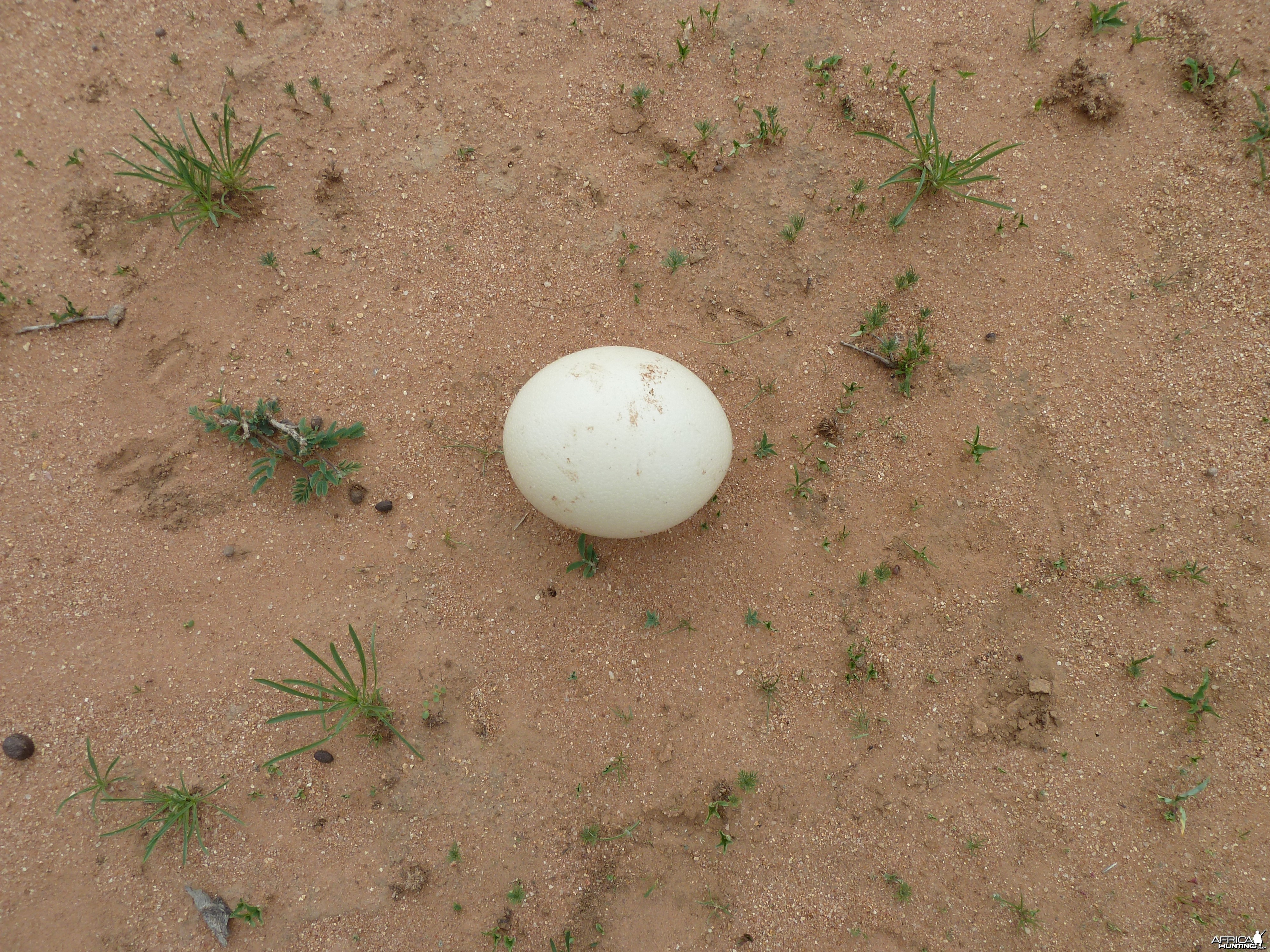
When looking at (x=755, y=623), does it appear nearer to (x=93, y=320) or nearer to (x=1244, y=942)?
(x=1244, y=942)

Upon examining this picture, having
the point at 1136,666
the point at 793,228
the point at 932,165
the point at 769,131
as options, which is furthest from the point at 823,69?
the point at 1136,666

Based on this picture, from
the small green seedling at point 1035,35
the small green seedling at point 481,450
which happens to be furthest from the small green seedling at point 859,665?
the small green seedling at point 1035,35

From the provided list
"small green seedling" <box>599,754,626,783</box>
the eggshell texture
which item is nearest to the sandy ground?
"small green seedling" <box>599,754,626,783</box>

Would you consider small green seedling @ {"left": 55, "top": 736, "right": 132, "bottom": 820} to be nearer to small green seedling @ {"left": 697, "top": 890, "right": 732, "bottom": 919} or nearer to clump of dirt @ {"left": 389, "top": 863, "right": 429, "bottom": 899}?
clump of dirt @ {"left": 389, "top": 863, "right": 429, "bottom": 899}

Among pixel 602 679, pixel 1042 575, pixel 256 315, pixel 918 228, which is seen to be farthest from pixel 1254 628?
pixel 256 315

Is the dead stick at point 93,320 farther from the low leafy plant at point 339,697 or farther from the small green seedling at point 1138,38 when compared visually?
the small green seedling at point 1138,38

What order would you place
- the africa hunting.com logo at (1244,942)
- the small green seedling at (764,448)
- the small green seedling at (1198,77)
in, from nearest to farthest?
the africa hunting.com logo at (1244,942) → the small green seedling at (764,448) → the small green seedling at (1198,77)
